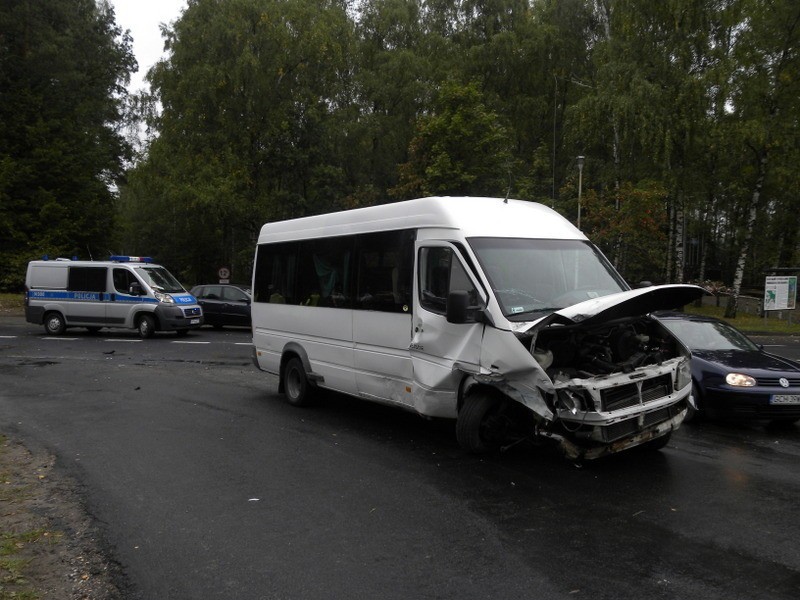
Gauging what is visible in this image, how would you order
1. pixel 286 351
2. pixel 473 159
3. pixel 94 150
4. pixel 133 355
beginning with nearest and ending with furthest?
1. pixel 286 351
2. pixel 133 355
3. pixel 473 159
4. pixel 94 150

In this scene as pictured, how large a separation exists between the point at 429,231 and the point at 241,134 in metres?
30.9

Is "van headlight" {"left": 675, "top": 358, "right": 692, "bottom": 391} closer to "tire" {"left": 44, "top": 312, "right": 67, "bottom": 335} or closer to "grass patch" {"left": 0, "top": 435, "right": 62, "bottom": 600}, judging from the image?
"grass patch" {"left": 0, "top": 435, "right": 62, "bottom": 600}

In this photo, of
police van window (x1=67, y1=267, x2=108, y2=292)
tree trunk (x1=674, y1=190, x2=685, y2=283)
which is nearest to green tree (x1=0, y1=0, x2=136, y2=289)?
police van window (x1=67, y1=267, x2=108, y2=292)

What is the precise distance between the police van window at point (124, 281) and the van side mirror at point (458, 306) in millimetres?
16591

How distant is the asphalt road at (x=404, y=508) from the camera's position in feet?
14.2

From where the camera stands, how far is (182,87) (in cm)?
3456

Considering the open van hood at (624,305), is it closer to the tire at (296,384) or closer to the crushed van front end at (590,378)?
the crushed van front end at (590,378)

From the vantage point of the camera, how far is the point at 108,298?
21.0m

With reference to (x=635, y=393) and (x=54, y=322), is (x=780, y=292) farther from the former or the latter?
(x=54, y=322)

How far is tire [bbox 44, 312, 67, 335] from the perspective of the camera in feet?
71.1

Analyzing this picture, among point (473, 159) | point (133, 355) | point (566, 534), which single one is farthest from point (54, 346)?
point (473, 159)

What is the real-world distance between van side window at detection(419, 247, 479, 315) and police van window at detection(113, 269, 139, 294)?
615 inches

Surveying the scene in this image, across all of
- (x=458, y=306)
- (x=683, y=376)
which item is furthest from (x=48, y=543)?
(x=683, y=376)

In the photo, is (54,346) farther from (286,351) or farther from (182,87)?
(182,87)
